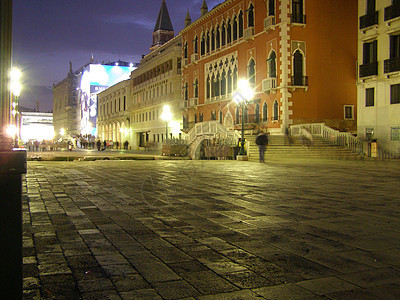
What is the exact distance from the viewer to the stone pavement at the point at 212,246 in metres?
3.26

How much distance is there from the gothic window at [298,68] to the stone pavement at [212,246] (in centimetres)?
2286

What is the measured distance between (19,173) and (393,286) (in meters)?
2.76

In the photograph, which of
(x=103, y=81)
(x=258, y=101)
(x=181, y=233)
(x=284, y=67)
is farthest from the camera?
(x=103, y=81)

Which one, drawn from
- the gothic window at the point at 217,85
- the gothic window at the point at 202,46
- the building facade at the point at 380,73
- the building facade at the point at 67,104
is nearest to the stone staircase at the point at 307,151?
the building facade at the point at 380,73

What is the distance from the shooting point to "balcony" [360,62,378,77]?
25.2m

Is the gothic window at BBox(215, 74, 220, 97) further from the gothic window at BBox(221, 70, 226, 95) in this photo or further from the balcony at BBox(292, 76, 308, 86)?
the balcony at BBox(292, 76, 308, 86)

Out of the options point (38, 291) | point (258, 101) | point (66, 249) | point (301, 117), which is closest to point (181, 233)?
point (66, 249)

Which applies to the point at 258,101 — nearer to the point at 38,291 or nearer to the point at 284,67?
the point at 284,67

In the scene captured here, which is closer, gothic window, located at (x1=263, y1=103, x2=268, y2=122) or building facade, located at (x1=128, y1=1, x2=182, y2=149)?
gothic window, located at (x1=263, y1=103, x2=268, y2=122)

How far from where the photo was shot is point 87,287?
3258 mm

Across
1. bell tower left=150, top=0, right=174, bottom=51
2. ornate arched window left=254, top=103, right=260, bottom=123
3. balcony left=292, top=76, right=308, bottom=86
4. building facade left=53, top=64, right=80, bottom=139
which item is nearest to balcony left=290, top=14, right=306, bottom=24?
balcony left=292, top=76, right=308, bottom=86

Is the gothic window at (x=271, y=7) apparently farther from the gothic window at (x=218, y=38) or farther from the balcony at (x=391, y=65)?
the balcony at (x=391, y=65)

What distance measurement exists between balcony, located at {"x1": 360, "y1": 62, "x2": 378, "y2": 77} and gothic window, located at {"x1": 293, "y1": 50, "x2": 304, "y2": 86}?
16.4ft

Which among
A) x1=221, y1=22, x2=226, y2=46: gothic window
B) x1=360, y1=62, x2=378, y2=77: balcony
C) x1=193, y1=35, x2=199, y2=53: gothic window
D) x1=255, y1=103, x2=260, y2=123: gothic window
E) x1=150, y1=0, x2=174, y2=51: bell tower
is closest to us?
x1=360, y1=62, x2=378, y2=77: balcony
